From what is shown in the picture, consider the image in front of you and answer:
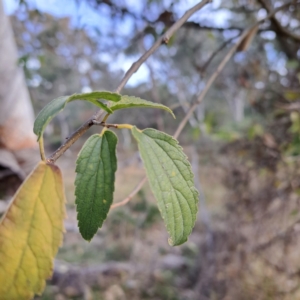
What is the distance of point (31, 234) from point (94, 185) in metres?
0.08

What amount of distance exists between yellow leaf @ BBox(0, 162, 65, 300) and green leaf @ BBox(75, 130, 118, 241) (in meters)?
0.04

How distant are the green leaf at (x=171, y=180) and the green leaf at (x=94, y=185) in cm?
4

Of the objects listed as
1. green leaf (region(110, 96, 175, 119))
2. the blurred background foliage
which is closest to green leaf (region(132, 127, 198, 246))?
green leaf (region(110, 96, 175, 119))

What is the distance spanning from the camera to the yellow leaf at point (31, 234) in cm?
26

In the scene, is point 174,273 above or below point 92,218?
above

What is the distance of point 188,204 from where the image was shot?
336 millimetres

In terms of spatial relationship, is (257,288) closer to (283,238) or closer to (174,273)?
(283,238)

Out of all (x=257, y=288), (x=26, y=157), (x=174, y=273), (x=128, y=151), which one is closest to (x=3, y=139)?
(x=26, y=157)

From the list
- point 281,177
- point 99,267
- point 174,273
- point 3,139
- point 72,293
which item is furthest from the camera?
point 174,273

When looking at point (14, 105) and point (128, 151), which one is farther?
point (128, 151)

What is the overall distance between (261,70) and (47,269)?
2611 millimetres

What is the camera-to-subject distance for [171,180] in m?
0.32

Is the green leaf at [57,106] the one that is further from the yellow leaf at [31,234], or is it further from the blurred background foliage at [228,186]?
the blurred background foliage at [228,186]

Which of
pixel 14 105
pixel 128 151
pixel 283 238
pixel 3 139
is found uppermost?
pixel 128 151
